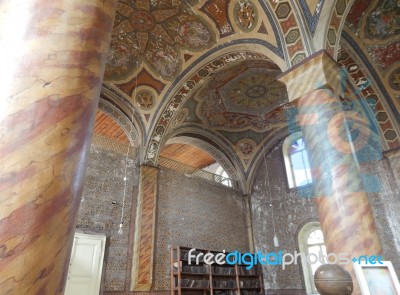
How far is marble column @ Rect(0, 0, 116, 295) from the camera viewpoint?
112cm

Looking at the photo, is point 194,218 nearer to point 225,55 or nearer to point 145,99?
point 145,99

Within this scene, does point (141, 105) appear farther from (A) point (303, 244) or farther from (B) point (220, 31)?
(A) point (303, 244)

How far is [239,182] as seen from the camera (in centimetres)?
1143

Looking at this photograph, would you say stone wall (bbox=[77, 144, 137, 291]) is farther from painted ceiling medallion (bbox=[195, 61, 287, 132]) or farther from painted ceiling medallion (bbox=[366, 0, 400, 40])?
painted ceiling medallion (bbox=[366, 0, 400, 40])

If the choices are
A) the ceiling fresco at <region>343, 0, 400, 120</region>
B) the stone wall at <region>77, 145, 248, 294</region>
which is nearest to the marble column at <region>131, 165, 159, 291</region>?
the stone wall at <region>77, 145, 248, 294</region>

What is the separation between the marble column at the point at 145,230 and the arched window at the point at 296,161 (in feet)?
16.3

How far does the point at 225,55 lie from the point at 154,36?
1823mm

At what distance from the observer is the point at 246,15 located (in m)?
6.46

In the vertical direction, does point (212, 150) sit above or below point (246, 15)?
A: below

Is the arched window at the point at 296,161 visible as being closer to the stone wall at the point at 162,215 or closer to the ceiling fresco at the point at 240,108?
the ceiling fresco at the point at 240,108

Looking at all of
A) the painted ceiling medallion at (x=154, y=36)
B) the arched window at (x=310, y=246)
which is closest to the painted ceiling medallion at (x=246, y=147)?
the arched window at (x=310, y=246)

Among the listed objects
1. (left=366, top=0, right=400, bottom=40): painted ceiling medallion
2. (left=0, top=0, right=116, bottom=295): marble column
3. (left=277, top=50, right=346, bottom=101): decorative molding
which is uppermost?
(left=366, top=0, right=400, bottom=40): painted ceiling medallion

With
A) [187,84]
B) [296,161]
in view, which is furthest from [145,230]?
[296,161]

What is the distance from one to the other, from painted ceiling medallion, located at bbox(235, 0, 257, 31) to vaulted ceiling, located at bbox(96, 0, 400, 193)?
21 mm
